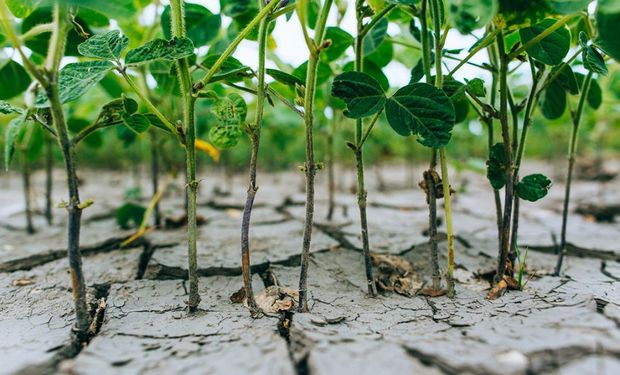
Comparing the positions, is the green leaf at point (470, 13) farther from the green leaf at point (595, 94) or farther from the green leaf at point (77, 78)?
the green leaf at point (595, 94)

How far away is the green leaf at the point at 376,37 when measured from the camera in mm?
1397

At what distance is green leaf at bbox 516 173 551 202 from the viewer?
3.94ft

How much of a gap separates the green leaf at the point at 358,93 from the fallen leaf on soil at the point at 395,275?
0.60m

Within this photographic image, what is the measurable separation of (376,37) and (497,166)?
1.80 ft

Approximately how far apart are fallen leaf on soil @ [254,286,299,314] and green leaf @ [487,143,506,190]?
674 mm

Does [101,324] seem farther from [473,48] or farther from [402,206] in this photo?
[402,206]

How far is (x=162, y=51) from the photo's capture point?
39.7 inches

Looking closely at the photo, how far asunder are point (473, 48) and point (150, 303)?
1182 millimetres

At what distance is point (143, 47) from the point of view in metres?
1.04

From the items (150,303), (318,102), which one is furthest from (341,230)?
(150,303)

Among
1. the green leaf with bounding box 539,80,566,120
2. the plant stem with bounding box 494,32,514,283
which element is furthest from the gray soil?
the green leaf with bounding box 539,80,566,120

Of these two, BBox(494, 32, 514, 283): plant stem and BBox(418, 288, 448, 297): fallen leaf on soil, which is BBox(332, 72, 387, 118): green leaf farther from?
BBox(418, 288, 448, 297): fallen leaf on soil

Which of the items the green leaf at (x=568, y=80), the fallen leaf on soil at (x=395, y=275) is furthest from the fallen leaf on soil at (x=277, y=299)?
the green leaf at (x=568, y=80)

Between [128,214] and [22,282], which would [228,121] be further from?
[128,214]
